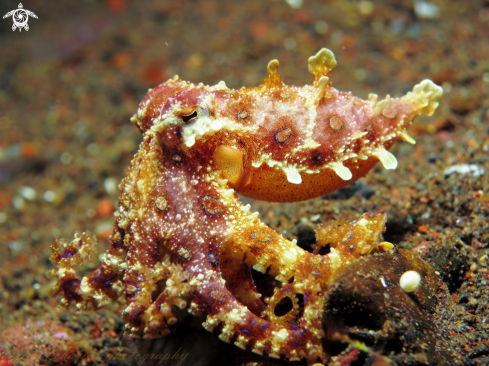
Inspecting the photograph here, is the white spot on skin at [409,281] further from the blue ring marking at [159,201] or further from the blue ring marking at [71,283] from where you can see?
the blue ring marking at [71,283]

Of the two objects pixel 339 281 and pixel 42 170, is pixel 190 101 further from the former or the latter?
pixel 42 170

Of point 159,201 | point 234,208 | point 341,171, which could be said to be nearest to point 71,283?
point 159,201

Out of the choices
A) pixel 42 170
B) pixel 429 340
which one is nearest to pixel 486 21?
pixel 429 340

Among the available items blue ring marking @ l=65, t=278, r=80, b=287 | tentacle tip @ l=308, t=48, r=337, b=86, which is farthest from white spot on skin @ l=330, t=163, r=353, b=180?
blue ring marking @ l=65, t=278, r=80, b=287

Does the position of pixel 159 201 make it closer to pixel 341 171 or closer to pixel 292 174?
pixel 292 174

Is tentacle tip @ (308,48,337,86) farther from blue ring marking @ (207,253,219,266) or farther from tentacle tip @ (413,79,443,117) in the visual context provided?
blue ring marking @ (207,253,219,266)

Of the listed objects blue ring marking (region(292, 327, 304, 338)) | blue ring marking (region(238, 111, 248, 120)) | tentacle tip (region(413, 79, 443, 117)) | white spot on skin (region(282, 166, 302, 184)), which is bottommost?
blue ring marking (region(292, 327, 304, 338))

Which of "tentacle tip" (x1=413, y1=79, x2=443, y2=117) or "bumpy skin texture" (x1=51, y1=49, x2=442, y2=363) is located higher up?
"tentacle tip" (x1=413, y1=79, x2=443, y2=117)
